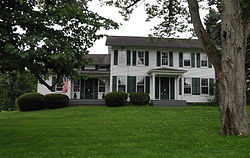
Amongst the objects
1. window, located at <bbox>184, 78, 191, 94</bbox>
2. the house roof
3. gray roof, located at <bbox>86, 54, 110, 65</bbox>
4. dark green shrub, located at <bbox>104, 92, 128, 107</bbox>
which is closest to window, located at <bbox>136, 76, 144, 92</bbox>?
the house roof

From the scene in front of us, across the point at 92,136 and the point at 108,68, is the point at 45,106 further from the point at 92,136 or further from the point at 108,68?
the point at 92,136

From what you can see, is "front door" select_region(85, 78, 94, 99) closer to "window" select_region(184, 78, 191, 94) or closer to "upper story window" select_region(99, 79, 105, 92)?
"upper story window" select_region(99, 79, 105, 92)

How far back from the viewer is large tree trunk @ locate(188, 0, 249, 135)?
6203 millimetres

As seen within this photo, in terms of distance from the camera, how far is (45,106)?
17.8 metres

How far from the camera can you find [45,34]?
5.39 metres

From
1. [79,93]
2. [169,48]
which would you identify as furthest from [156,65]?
[79,93]

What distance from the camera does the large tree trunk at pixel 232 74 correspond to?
6203mm

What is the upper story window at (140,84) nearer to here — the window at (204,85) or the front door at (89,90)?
the front door at (89,90)

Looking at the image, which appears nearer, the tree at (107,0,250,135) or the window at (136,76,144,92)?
the tree at (107,0,250,135)

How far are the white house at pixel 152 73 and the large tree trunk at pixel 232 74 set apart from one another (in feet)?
39.5

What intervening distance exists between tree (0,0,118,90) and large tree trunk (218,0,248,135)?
371cm

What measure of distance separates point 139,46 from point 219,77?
13492 millimetres

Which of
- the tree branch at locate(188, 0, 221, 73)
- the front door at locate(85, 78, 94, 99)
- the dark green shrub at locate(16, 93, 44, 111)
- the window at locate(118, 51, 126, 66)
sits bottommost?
the dark green shrub at locate(16, 93, 44, 111)

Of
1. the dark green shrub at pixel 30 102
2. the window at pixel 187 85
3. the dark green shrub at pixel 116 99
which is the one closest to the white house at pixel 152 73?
the window at pixel 187 85
